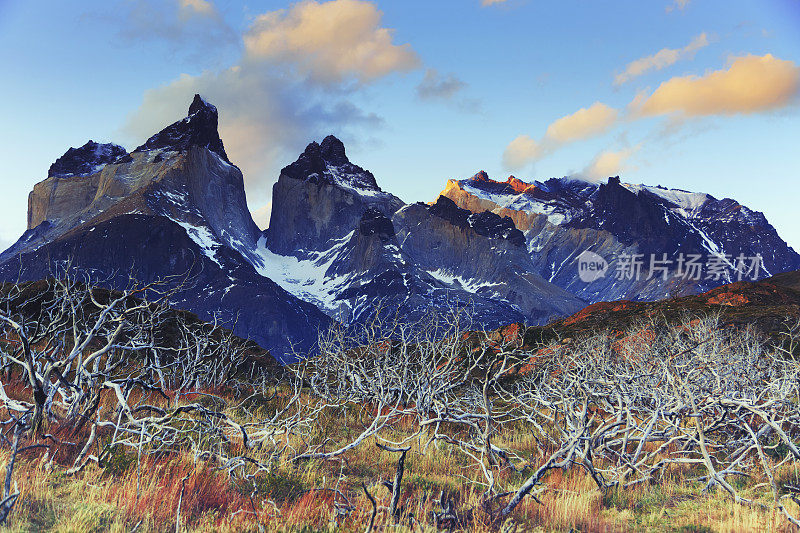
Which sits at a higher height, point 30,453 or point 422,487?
point 30,453

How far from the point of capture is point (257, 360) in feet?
95.8

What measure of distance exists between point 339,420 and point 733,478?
8.89 meters

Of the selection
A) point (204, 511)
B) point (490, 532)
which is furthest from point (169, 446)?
point (490, 532)

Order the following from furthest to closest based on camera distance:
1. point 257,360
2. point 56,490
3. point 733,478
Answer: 1. point 257,360
2. point 733,478
3. point 56,490

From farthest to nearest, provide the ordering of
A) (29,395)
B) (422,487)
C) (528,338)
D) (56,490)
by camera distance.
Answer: (528,338) < (29,395) < (422,487) < (56,490)

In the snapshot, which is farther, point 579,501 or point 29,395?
point 29,395

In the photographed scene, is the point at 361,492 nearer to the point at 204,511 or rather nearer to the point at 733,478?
the point at 204,511

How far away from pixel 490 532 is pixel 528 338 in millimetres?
36750

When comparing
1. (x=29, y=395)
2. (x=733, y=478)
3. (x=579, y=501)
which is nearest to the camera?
(x=579, y=501)

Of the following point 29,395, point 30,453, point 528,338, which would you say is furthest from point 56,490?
point 528,338

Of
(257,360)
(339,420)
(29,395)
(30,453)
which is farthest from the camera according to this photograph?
(257,360)

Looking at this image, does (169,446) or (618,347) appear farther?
(618,347)

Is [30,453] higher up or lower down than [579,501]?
higher up

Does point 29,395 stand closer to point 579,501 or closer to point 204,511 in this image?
point 204,511
